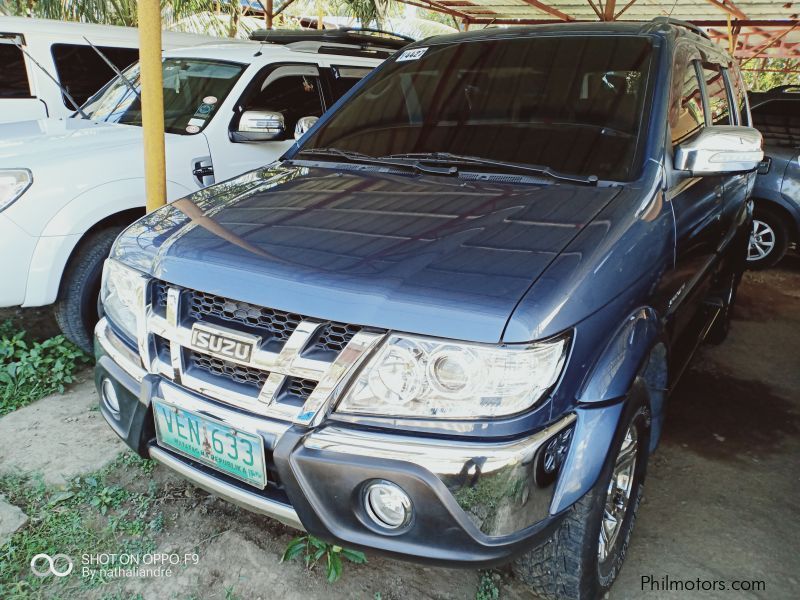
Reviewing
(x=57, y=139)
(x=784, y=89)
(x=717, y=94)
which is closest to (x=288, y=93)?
(x=57, y=139)

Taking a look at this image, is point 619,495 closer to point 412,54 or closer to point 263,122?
point 412,54

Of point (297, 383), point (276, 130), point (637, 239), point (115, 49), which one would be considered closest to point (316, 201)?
point (297, 383)

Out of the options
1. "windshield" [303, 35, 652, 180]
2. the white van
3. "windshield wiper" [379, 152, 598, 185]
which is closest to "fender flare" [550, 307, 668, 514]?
"windshield wiper" [379, 152, 598, 185]

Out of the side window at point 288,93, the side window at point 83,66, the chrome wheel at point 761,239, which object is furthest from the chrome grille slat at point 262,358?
the chrome wheel at point 761,239

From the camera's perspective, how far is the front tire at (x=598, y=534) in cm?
180

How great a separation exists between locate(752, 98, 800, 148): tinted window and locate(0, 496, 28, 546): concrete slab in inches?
247

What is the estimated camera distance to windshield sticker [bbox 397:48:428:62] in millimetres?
3090

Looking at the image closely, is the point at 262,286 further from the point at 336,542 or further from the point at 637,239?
the point at 637,239

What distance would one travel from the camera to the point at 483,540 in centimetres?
155

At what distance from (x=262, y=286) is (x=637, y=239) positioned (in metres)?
1.10

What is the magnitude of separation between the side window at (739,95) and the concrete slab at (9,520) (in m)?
3.97

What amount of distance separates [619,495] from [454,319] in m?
1.05

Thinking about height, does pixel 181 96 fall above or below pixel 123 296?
above

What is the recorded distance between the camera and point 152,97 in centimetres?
292
